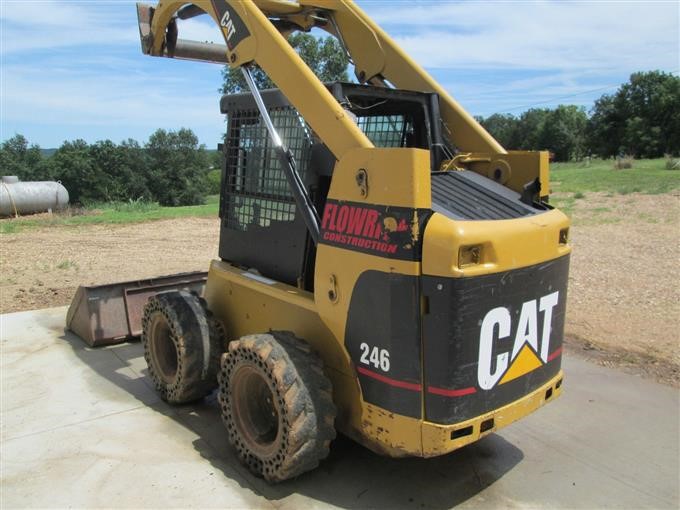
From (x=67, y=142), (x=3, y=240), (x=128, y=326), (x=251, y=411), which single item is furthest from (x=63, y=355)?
(x=67, y=142)

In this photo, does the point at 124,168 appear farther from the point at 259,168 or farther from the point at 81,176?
the point at 259,168

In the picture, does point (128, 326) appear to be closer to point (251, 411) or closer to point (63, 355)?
point (63, 355)

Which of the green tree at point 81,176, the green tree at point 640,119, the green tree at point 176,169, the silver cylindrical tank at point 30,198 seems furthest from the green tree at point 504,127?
the silver cylindrical tank at point 30,198

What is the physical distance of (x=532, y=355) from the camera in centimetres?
312

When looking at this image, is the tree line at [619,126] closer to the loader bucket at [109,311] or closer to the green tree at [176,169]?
the green tree at [176,169]

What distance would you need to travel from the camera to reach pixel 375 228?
9.32 feet

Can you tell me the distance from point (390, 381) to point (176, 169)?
67.2m

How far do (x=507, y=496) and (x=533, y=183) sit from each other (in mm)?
1849

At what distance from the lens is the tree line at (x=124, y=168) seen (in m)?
56.5

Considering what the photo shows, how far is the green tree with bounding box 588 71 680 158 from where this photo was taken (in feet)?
226

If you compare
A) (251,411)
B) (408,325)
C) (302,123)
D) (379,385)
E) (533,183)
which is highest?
(302,123)

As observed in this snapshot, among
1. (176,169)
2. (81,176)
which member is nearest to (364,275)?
(81,176)

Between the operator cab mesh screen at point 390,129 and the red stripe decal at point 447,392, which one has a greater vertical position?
the operator cab mesh screen at point 390,129

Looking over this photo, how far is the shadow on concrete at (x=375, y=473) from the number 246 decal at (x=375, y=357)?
33.5 inches
